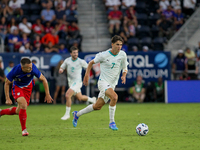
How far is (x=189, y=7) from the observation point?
23734mm

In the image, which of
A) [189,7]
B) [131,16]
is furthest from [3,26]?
[189,7]

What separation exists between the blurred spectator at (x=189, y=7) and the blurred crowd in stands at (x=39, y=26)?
7.01m

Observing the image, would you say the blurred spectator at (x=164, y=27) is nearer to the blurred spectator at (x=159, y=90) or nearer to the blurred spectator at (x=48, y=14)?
the blurred spectator at (x=159, y=90)

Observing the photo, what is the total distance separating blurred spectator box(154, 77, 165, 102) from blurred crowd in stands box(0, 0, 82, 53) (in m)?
4.91

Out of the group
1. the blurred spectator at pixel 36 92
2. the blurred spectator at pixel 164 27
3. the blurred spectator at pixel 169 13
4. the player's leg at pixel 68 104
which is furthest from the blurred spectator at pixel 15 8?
the player's leg at pixel 68 104

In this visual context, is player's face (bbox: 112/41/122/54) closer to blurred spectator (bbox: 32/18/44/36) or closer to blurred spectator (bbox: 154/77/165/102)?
blurred spectator (bbox: 154/77/165/102)

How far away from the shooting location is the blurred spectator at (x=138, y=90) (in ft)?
66.0

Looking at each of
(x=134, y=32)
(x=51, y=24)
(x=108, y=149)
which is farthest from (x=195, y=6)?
(x=108, y=149)

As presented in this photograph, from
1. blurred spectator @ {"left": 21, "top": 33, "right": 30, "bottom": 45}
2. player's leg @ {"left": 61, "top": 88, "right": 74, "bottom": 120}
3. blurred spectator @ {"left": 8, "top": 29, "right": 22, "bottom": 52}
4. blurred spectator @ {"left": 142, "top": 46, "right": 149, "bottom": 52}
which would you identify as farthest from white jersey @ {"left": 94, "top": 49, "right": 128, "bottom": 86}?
blurred spectator @ {"left": 21, "top": 33, "right": 30, "bottom": 45}

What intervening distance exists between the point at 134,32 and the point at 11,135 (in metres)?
14.8

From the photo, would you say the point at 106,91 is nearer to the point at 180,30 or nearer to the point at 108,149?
A: the point at 108,149

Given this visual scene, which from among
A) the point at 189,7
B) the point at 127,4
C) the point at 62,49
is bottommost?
the point at 62,49

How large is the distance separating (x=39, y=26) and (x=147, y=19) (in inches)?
258

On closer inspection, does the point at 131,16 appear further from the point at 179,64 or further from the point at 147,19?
the point at 179,64
